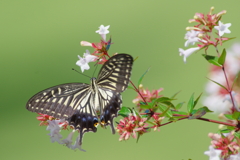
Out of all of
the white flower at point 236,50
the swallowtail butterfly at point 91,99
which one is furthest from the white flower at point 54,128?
the white flower at point 236,50

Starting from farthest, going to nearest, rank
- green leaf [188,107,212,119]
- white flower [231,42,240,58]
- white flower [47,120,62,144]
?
white flower [47,120,62,144] < green leaf [188,107,212,119] < white flower [231,42,240,58]

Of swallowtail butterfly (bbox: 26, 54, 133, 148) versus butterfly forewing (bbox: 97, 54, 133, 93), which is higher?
butterfly forewing (bbox: 97, 54, 133, 93)

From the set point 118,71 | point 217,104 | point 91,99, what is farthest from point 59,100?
point 217,104

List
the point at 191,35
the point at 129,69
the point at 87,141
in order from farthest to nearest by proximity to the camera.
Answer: the point at 87,141, the point at 129,69, the point at 191,35

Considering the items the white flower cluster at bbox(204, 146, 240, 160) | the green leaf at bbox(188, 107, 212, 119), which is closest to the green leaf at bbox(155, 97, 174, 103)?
the green leaf at bbox(188, 107, 212, 119)

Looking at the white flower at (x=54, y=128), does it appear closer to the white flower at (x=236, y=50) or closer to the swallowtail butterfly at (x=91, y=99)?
the swallowtail butterfly at (x=91, y=99)

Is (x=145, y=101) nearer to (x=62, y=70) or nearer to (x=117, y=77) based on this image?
(x=117, y=77)

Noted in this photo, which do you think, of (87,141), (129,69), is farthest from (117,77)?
(87,141)

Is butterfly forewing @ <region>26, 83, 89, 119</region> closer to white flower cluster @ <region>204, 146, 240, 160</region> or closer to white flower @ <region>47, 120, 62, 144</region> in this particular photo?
white flower @ <region>47, 120, 62, 144</region>
